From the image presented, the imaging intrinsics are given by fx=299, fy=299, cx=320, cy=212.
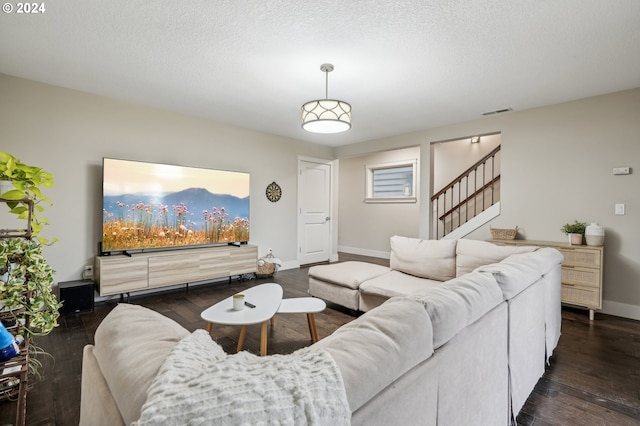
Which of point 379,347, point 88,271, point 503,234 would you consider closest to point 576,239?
point 503,234

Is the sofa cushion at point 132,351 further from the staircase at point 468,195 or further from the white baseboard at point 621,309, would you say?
the staircase at point 468,195

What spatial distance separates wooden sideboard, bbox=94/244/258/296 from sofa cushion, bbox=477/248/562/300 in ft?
11.4

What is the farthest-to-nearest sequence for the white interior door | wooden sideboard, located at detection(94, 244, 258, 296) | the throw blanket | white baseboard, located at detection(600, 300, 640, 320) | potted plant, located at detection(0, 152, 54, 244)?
the white interior door, wooden sideboard, located at detection(94, 244, 258, 296), white baseboard, located at detection(600, 300, 640, 320), potted plant, located at detection(0, 152, 54, 244), the throw blanket

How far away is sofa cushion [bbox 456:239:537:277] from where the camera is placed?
2.66 metres

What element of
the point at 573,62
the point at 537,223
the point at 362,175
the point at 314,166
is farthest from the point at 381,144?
the point at 573,62

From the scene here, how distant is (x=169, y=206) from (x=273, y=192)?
1806mm

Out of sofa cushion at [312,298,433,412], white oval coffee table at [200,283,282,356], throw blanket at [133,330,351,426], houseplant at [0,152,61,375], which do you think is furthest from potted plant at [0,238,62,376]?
sofa cushion at [312,298,433,412]

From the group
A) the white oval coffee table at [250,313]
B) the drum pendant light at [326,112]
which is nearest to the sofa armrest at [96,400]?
the white oval coffee table at [250,313]

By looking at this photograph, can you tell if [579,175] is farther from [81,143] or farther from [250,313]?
[81,143]

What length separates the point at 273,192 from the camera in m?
5.32

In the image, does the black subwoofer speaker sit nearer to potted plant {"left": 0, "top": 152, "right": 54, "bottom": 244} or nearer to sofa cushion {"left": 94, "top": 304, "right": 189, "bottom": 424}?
potted plant {"left": 0, "top": 152, "right": 54, "bottom": 244}

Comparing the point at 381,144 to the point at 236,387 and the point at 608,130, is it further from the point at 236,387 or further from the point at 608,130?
the point at 236,387

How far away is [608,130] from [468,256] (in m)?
2.34

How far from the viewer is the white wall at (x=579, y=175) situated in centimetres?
325
